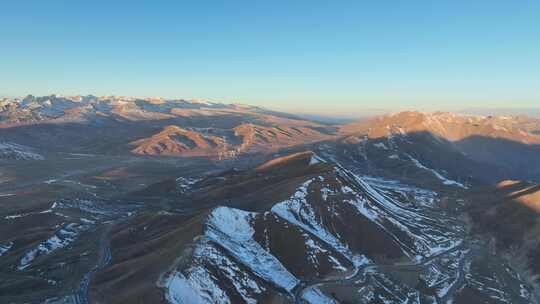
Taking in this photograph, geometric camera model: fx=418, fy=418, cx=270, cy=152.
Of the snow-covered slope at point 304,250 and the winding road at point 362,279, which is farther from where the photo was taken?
the winding road at point 362,279

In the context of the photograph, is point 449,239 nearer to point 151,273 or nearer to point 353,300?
point 353,300

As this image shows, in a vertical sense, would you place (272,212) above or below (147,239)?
above

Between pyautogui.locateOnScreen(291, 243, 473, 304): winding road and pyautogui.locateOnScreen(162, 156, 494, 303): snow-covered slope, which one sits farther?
pyautogui.locateOnScreen(291, 243, 473, 304): winding road

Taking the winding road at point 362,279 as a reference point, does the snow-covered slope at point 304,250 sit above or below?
above

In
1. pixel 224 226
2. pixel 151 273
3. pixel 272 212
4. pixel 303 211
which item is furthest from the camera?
pixel 303 211

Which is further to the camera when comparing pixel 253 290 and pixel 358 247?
pixel 358 247

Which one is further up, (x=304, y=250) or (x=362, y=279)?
(x=304, y=250)

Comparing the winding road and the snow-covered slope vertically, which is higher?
→ the snow-covered slope

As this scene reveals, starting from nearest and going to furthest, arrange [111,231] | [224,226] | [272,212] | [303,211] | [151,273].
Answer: [151,273] → [224,226] → [272,212] → [303,211] → [111,231]

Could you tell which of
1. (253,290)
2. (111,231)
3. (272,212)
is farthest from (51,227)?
(253,290)

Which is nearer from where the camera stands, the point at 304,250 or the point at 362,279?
the point at 362,279

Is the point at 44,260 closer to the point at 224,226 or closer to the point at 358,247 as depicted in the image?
the point at 224,226
